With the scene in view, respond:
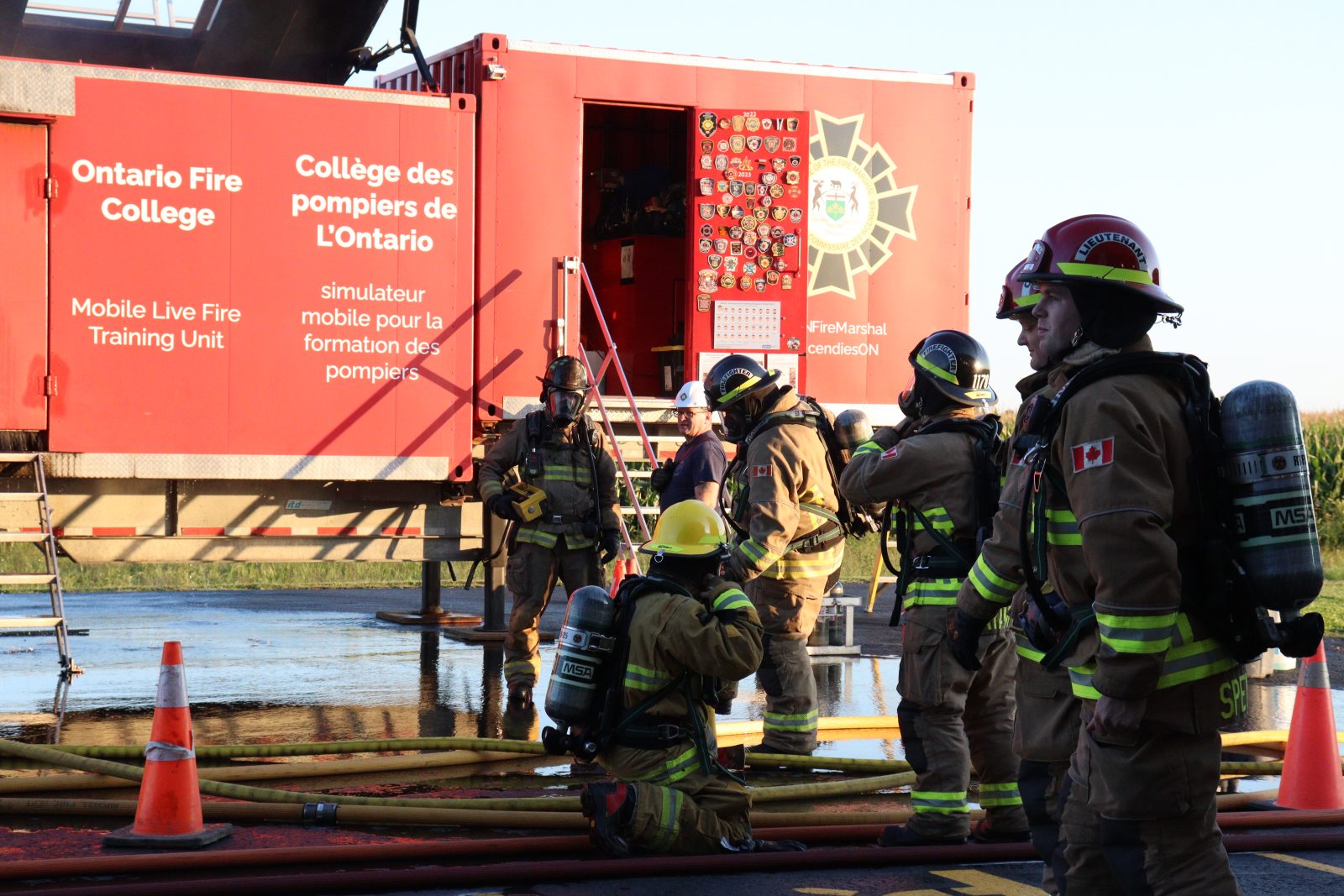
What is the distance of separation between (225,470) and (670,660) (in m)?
4.89

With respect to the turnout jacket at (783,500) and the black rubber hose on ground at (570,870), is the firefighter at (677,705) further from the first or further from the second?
the turnout jacket at (783,500)

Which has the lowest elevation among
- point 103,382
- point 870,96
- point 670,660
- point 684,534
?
point 670,660

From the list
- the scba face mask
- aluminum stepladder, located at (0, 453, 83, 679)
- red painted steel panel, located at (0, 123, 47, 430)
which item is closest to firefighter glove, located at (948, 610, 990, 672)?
the scba face mask

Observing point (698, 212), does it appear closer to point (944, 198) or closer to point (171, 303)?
point (944, 198)

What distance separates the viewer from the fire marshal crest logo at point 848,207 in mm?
10156

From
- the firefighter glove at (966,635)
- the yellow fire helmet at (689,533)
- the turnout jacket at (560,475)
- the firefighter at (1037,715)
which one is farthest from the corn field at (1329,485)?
the firefighter glove at (966,635)

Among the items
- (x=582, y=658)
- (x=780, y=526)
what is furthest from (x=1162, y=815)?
(x=780, y=526)

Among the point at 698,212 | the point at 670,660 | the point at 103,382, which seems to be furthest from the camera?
the point at 698,212

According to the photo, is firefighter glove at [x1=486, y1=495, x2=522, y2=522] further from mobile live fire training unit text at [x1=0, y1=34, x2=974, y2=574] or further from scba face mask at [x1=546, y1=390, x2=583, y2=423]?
mobile live fire training unit text at [x1=0, y1=34, x2=974, y2=574]

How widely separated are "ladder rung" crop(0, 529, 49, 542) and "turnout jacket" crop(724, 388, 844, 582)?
4163mm

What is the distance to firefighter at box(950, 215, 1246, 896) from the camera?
322 cm

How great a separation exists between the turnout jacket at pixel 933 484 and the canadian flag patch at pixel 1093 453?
6.71 feet

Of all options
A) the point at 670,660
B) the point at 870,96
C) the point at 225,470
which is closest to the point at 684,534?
the point at 670,660

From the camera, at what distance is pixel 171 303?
8.80 m
